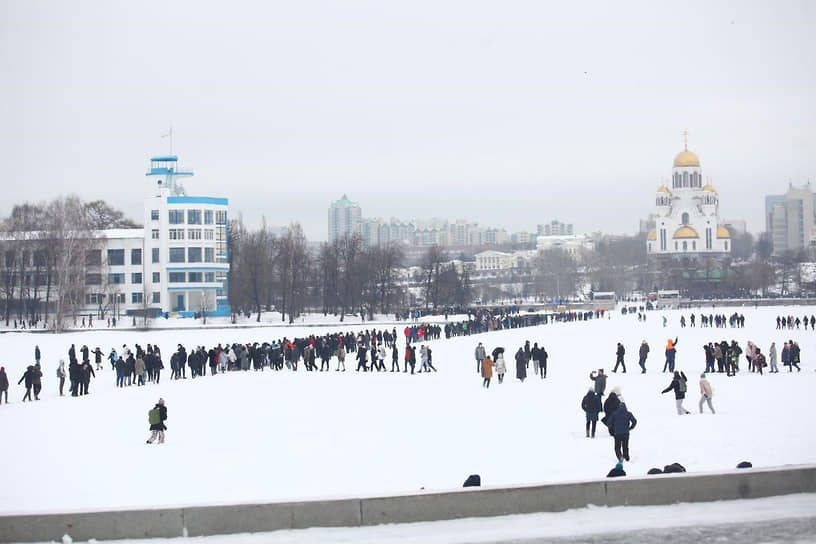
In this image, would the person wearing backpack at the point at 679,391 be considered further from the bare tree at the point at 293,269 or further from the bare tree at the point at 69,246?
the bare tree at the point at 293,269

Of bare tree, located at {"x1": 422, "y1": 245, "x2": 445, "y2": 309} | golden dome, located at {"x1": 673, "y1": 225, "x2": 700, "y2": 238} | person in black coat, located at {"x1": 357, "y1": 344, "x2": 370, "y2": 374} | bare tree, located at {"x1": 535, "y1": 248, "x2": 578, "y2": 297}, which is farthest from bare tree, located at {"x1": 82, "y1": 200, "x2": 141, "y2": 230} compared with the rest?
golden dome, located at {"x1": 673, "y1": 225, "x2": 700, "y2": 238}

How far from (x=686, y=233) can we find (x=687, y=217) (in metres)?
5.12

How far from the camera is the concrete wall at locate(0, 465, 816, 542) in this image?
37.5 ft

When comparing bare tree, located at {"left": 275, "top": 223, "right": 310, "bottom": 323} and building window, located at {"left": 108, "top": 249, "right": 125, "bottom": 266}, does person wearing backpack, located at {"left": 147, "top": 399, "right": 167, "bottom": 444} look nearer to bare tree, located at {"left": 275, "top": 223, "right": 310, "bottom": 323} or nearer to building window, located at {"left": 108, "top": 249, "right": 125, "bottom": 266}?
bare tree, located at {"left": 275, "top": 223, "right": 310, "bottom": 323}

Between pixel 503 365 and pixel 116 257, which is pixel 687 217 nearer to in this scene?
pixel 116 257

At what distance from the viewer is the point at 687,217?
183125 mm

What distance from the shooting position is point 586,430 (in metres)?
19.5

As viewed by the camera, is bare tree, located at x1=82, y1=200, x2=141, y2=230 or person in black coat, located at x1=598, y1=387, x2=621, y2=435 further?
bare tree, located at x1=82, y1=200, x2=141, y2=230

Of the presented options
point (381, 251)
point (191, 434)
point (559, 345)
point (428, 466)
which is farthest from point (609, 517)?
point (381, 251)

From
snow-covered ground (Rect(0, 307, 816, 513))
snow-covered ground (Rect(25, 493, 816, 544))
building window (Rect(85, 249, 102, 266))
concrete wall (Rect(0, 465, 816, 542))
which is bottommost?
snow-covered ground (Rect(0, 307, 816, 513))

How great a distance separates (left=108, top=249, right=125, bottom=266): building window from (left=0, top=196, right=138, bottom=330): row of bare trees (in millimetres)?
2286

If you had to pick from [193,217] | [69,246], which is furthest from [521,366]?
[193,217]

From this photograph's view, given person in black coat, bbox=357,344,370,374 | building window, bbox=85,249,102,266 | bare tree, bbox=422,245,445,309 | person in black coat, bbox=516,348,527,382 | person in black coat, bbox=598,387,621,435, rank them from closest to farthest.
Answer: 1. person in black coat, bbox=598,387,621,435
2. person in black coat, bbox=516,348,527,382
3. person in black coat, bbox=357,344,370,374
4. building window, bbox=85,249,102,266
5. bare tree, bbox=422,245,445,309

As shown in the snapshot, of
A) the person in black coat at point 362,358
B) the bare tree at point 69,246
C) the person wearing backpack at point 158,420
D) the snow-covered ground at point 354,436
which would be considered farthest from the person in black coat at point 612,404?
the bare tree at point 69,246
